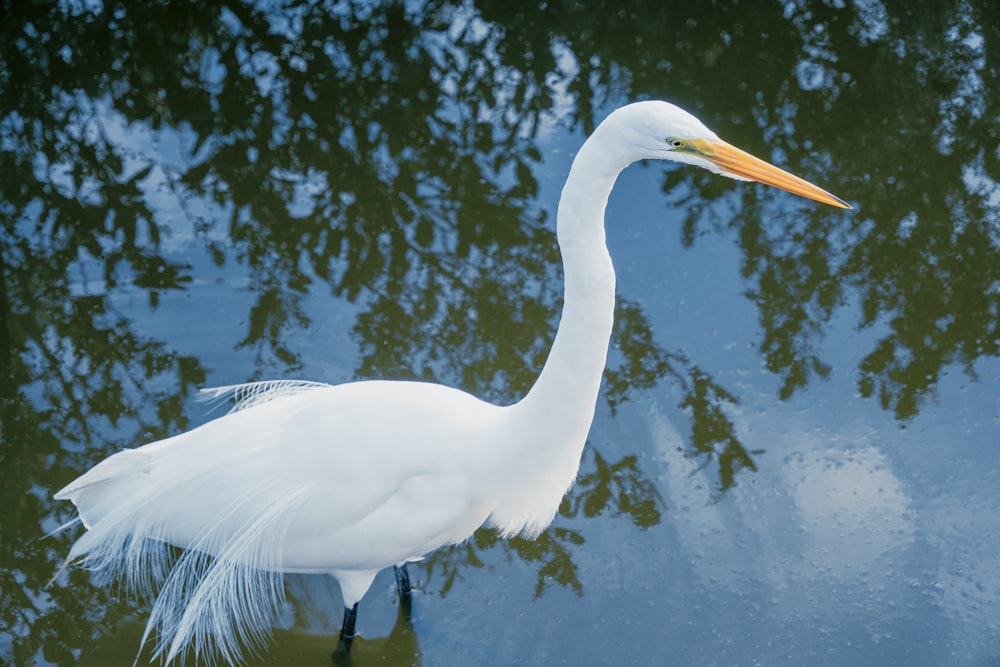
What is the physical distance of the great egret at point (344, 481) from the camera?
7.89 ft

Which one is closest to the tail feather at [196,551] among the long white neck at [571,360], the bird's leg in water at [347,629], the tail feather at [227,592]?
the tail feather at [227,592]

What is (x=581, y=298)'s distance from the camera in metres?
2.19

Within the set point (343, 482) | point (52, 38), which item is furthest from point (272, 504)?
point (52, 38)

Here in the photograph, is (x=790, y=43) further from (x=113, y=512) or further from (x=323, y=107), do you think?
(x=113, y=512)

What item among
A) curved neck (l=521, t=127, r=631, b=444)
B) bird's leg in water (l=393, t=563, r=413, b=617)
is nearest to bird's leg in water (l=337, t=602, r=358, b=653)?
bird's leg in water (l=393, t=563, r=413, b=617)

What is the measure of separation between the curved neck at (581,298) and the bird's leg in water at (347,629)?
66 cm

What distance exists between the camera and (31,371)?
3.38m

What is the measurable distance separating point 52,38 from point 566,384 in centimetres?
324

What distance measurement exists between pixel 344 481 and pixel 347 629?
43 cm

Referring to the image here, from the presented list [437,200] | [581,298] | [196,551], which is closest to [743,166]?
[581,298]

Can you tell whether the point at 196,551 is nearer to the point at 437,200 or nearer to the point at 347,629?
the point at 347,629

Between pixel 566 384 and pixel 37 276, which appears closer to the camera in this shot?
pixel 566 384

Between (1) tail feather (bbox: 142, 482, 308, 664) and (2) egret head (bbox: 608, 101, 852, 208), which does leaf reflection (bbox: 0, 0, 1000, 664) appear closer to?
(1) tail feather (bbox: 142, 482, 308, 664)

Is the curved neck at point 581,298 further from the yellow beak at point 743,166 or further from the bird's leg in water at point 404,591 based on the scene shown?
the bird's leg in water at point 404,591
